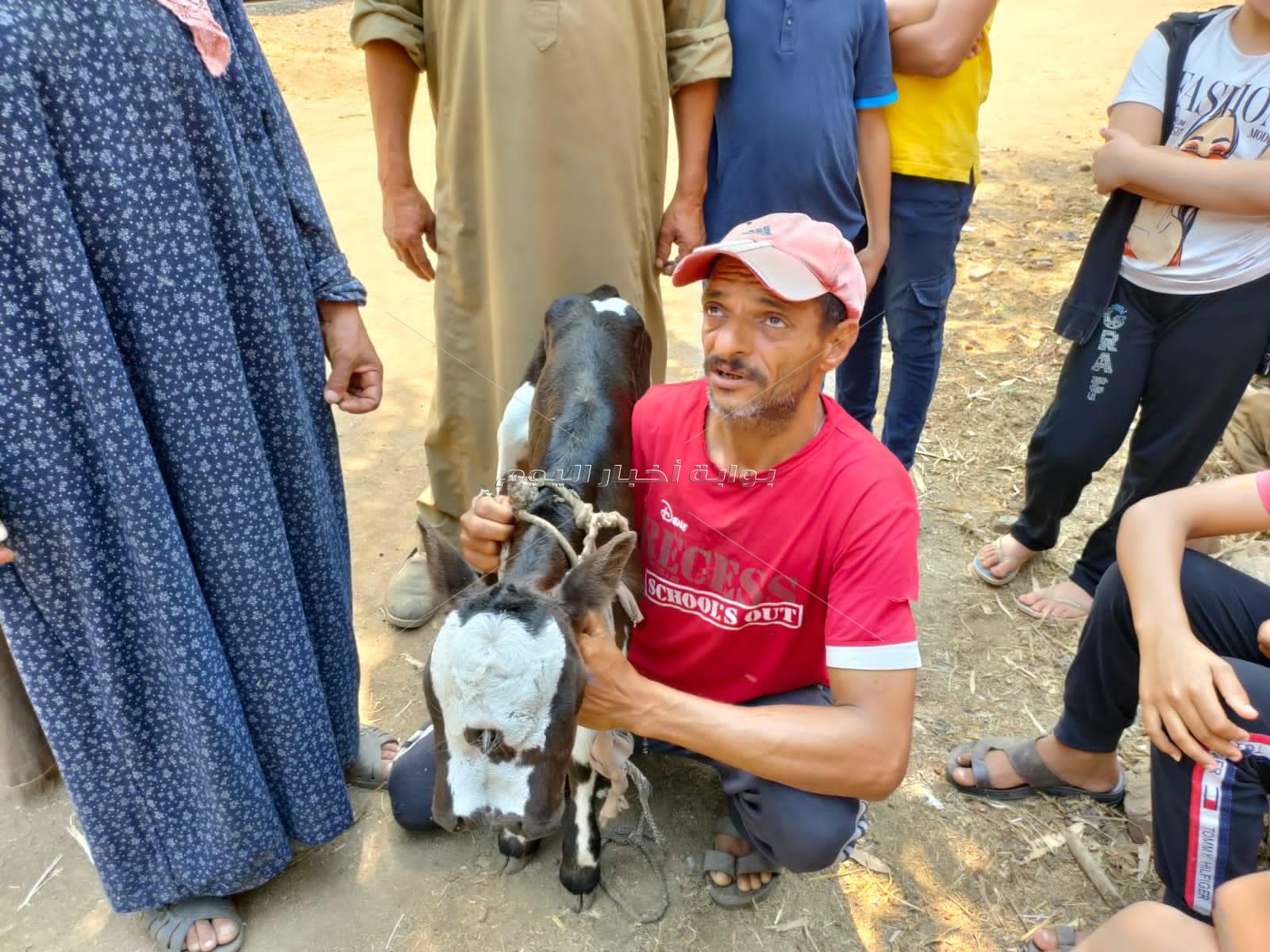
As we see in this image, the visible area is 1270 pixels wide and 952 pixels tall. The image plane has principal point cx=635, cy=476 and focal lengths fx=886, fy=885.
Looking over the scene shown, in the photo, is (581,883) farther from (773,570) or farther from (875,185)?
(875,185)

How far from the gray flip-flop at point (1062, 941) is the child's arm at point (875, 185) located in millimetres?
2552

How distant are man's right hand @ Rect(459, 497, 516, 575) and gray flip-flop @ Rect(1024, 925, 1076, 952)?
2.15 meters

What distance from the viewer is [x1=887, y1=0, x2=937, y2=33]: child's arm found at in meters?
3.65

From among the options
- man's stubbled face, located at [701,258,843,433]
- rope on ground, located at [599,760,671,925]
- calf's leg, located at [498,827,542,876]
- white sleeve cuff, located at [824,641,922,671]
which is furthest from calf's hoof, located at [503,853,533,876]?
man's stubbled face, located at [701,258,843,433]

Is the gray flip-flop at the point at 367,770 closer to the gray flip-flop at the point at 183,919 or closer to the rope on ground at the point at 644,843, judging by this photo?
the gray flip-flop at the point at 183,919

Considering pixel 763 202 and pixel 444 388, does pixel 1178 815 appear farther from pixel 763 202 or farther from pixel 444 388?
pixel 444 388

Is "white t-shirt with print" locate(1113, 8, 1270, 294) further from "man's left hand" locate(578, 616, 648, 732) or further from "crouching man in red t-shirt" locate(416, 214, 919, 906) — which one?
"man's left hand" locate(578, 616, 648, 732)

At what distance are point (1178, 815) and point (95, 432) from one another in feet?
9.76

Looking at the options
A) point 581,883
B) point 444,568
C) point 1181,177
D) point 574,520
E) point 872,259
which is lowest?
point 581,883

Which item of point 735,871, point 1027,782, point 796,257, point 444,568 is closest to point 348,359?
point 444,568

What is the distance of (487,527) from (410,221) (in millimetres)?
1691

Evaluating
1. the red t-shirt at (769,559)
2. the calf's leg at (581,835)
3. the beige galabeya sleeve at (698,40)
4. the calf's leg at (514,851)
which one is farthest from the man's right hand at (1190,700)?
the beige galabeya sleeve at (698,40)

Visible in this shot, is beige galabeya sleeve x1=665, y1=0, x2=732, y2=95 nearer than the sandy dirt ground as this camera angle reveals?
No

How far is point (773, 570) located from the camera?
261cm
